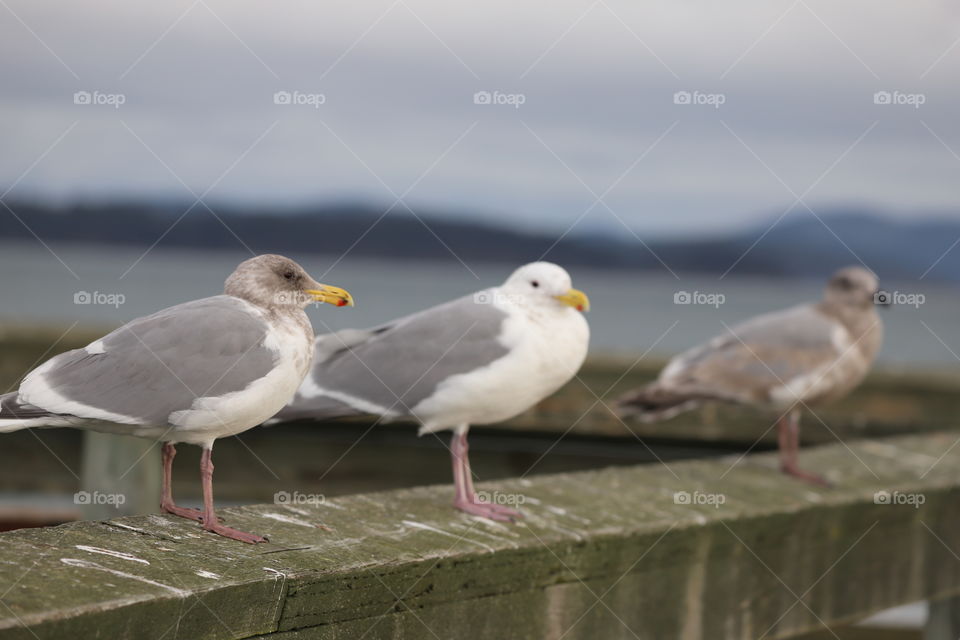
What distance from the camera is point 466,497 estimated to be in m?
4.89

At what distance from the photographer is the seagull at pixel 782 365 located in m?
6.86

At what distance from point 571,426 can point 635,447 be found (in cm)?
60

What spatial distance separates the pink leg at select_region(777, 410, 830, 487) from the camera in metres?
6.33

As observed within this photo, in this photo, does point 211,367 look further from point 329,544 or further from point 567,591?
point 567,591

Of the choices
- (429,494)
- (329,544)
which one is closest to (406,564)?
(329,544)

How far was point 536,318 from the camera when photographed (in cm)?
495

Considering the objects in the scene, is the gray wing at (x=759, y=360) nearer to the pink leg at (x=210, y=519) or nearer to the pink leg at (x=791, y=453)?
the pink leg at (x=791, y=453)
